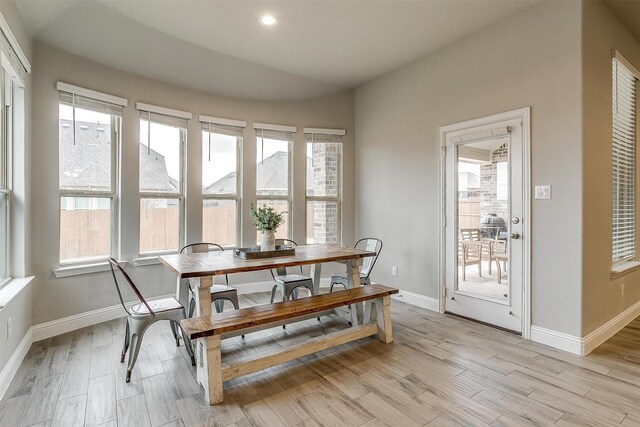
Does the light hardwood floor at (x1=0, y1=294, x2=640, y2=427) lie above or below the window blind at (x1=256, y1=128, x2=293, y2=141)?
below

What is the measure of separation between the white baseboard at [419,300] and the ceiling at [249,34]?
114 inches

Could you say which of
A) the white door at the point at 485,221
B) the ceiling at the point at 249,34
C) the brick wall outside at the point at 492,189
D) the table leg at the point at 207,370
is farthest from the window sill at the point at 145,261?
the brick wall outside at the point at 492,189

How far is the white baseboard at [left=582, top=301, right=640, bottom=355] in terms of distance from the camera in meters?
2.77

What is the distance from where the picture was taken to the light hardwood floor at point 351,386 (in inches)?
76.1

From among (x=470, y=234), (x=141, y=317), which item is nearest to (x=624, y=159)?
(x=470, y=234)

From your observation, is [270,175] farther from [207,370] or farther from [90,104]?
[207,370]

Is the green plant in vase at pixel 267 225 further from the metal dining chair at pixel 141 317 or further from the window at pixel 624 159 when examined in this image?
the window at pixel 624 159

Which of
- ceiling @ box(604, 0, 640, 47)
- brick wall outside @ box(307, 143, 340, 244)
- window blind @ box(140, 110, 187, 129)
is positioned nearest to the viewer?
ceiling @ box(604, 0, 640, 47)

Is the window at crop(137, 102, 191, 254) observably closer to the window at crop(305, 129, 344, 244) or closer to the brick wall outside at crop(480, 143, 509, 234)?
the window at crop(305, 129, 344, 244)

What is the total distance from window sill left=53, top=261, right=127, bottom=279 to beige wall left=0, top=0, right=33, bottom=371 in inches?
10.3

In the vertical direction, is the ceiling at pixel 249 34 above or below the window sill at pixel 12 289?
above

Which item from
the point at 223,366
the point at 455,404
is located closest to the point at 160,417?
the point at 223,366

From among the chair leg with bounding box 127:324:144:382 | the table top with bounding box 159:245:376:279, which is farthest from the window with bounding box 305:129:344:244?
the chair leg with bounding box 127:324:144:382

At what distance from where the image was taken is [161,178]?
13.0ft
